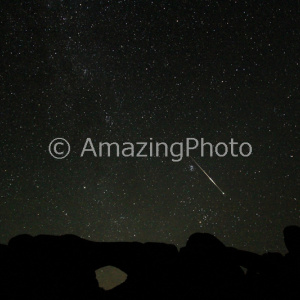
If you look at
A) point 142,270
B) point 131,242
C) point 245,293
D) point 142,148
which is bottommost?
point 245,293

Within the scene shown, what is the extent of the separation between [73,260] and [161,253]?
1.48 meters

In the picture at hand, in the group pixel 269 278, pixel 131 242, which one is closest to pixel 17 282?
pixel 131 242

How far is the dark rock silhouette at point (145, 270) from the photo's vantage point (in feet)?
17.4

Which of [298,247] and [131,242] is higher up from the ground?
[131,242]

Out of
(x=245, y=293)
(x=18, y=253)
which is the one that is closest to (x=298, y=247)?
(x=245, y=293)

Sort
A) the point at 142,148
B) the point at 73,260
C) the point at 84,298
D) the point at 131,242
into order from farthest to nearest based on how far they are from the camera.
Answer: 1. the point at 142,148
2. the point at 131,242
3. the point at 73,260
4. the point at 84,298

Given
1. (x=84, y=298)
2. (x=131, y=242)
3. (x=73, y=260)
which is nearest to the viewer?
(x=84, y=298)

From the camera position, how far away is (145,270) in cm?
563

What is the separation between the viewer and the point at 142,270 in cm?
564

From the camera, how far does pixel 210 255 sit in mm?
5867

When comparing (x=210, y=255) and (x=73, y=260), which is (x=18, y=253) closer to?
(x=73, y=260)

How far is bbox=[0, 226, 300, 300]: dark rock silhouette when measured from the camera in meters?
5.29

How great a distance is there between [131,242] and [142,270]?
1.98 ft

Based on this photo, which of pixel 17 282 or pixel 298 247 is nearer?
pixel 17 282
